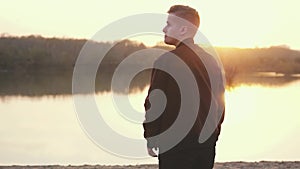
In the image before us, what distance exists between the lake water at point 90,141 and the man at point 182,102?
643cm

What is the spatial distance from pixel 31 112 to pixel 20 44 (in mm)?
27311

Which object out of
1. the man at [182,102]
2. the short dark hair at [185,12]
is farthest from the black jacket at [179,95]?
the short dark hair at [185,12]

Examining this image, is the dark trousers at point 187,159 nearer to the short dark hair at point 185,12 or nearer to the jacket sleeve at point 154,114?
the jacket sleeve at point 154,114

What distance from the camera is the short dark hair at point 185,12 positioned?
2857 millimetres

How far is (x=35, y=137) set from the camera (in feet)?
45.0

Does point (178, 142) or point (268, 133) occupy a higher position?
point (178, 142)

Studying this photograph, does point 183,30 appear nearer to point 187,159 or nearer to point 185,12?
point 185,12

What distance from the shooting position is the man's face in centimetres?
286

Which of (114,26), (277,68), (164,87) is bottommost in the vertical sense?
(277,68)

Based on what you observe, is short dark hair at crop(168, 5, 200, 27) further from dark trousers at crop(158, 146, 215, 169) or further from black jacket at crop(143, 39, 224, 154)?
dark trousers at crop(158, 146, 215, 169)

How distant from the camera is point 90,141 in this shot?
12.4 m

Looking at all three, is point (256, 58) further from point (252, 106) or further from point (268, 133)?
point (268, 133)

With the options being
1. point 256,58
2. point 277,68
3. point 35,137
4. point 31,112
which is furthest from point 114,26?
point 277,68

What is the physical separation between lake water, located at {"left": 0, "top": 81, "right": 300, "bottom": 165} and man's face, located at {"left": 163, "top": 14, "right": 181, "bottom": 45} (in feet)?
21.3
